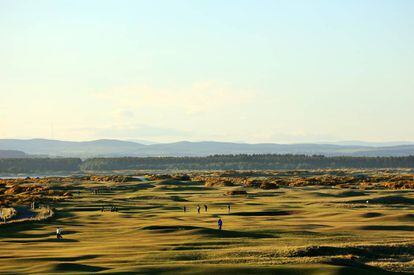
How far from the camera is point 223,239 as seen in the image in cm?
5203

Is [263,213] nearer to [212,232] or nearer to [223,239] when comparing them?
[212,232]

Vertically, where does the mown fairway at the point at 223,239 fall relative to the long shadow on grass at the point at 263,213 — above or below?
below

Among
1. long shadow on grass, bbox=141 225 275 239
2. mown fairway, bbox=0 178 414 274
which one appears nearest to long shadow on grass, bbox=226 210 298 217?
mown fairway, bbox=0 178 414 274

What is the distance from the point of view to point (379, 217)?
225 feet

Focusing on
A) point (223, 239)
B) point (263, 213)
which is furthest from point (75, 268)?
point (263, 213)

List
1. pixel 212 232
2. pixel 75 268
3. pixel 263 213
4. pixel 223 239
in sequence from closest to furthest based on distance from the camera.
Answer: pixel 75 268 → pixel 223 239 → pixel 212 232 → pixel 263 213

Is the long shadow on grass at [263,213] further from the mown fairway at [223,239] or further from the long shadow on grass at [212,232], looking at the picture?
the long shadow on grass at [212,232]

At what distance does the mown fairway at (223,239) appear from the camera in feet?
129

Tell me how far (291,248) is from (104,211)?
3914 cm

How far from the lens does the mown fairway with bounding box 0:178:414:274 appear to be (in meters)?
39.3

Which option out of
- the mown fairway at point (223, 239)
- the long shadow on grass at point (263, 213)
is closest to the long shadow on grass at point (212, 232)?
the mown fairway at point (223, 239)

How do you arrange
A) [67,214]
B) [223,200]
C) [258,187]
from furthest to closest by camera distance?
[258,187] → [223,200] → [67,214]

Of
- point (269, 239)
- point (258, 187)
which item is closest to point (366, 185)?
point (258, 187)

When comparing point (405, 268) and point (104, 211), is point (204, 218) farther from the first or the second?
point (405, 268)
